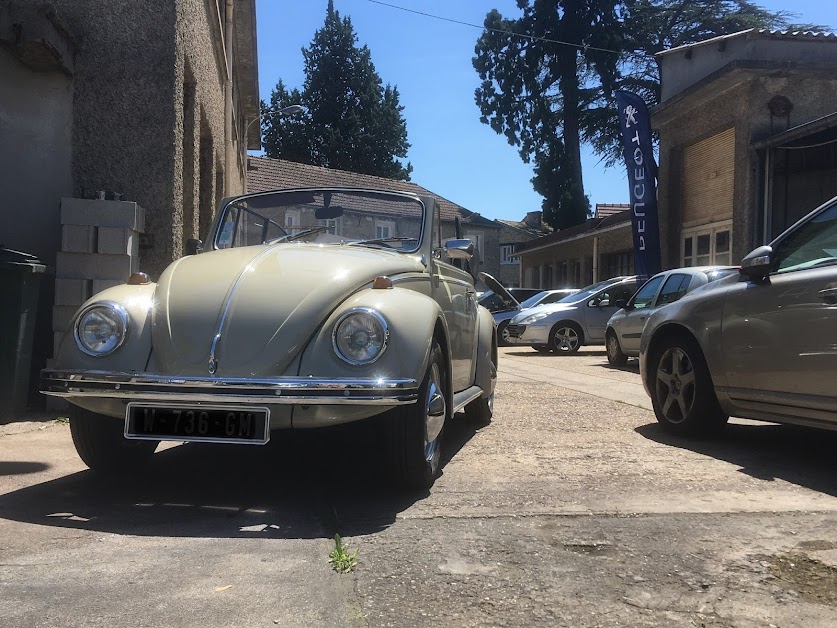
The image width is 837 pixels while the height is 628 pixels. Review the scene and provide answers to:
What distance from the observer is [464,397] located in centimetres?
481

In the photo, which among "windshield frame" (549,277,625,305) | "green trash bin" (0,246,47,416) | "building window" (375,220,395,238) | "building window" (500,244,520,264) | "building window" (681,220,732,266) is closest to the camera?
"building window" (375,220,395,238)

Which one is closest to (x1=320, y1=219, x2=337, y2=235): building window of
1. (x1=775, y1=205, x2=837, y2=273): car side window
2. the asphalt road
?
the asphalt road

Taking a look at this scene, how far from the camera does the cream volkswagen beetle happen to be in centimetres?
337

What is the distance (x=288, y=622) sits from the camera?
232cm

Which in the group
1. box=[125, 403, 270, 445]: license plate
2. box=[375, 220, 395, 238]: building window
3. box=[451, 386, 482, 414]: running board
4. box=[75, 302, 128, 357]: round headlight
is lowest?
box=[125, 403, 270, 445]: license plate

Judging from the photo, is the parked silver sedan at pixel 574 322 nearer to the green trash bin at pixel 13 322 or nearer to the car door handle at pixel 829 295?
the green trash bin at pixel 13 322

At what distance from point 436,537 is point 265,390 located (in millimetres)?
907

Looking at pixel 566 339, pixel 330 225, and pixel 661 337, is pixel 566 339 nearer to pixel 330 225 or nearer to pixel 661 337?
pixel 661 337

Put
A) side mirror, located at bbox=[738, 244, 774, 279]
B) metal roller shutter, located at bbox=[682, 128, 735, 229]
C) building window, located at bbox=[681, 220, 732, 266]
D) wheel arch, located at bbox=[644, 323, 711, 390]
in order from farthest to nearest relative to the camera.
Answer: building window, located at bbox=[681, 220, 732, 266]
metal roller shutter, located at bbox=[682, 128, 735, 229]
wheel arch, located at bbox=[644, 323, 711, 390]
side mirror, located at bbox=[738, 244, 774, 279]

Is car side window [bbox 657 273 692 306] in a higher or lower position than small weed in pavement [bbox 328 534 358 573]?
higher

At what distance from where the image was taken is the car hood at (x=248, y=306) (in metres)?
3.47

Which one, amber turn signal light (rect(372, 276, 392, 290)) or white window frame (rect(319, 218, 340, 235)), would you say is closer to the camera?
amber turn signal light (rect(372, 276, 392, 290))

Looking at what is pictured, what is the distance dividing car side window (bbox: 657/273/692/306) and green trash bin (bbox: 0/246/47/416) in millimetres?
7739

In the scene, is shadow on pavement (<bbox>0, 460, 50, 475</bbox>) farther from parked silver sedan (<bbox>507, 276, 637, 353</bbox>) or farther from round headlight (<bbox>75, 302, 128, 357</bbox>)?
parked silver sedan (<bbox>507, 276, 637, 353</bbox>)
